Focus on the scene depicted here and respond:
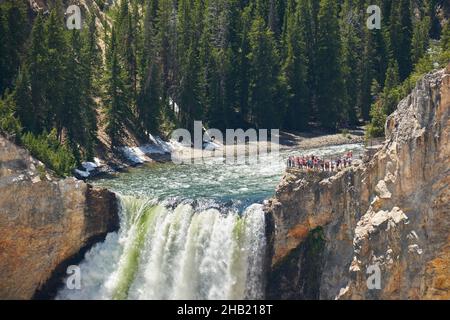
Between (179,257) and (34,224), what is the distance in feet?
24.4

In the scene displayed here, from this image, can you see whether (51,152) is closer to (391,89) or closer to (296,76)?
(391,89)

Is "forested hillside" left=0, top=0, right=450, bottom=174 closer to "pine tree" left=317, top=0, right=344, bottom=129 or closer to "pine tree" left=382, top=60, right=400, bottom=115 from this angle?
"pine tree" left=317, top=0, right=344, bottom=129

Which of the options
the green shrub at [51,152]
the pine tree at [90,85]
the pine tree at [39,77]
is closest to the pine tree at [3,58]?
the pine tree at [39,77]

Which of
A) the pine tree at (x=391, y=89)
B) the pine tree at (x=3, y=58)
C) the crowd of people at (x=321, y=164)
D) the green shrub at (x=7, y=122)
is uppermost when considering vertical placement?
the pine tree at (x=3, y=58)

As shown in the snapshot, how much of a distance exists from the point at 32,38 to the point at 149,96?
12.6m

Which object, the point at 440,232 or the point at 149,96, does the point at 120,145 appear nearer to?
the point at 149,96

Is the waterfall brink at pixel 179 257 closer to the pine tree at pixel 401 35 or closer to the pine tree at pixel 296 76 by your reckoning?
the pine tree at pixel 296 76

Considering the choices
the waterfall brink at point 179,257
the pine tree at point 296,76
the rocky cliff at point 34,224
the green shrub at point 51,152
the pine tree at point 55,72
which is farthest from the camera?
the pine tree at point 296,76

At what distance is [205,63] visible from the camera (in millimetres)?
72938

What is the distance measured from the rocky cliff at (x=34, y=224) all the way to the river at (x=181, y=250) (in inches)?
51.1

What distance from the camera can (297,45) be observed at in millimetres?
74688

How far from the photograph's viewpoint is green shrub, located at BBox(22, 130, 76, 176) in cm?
4531

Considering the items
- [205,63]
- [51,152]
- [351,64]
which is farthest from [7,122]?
[351,64]

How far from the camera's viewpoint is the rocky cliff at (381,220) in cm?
3466
